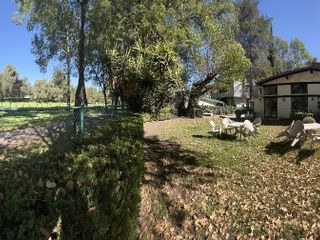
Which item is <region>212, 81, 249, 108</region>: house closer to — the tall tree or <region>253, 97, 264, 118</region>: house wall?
<region>253, 97, 264, 118</region>: house wall

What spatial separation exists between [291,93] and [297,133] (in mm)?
19170

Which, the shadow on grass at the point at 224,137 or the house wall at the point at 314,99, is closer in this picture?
the shadow on grass at the point at 224,137

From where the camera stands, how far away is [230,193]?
27.7 feet

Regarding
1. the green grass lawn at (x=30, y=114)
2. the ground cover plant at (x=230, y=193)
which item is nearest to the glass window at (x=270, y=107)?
the ground cover plant at (x=230, y=193)

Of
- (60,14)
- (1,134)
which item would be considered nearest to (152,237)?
(1,134)

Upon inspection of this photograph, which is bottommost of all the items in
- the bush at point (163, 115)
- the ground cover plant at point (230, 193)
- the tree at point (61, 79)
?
the ground cover plant at point (230, 193)

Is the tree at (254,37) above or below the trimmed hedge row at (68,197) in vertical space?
above

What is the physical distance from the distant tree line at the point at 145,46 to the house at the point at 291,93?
135 inches

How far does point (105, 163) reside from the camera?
14.3ft

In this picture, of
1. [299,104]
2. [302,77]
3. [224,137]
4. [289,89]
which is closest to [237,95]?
[289,89]

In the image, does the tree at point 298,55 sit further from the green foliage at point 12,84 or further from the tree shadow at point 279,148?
the green foliage at point 12,84

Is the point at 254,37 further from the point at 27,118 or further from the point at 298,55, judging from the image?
the point at 27,118

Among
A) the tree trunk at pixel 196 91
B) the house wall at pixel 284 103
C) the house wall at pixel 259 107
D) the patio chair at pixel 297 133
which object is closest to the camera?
the patio chair at pixel 297 133

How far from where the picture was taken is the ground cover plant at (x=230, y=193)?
22.8 ft
